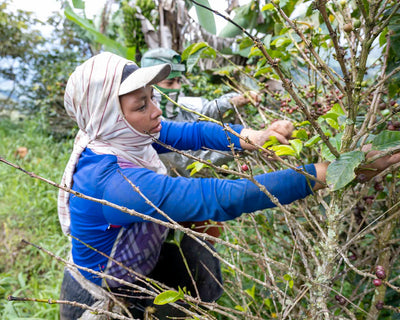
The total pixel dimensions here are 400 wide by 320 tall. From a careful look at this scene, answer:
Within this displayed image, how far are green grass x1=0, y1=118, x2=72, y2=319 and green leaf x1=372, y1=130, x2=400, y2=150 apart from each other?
7.59 ft

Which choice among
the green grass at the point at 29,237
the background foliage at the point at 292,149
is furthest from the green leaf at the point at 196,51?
the green grass at the point at 29,237

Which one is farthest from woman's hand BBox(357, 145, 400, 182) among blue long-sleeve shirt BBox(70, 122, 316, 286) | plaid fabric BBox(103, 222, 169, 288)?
plaid fabric BBox(103, 222, 169, 288)

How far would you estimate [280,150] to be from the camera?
98 cm

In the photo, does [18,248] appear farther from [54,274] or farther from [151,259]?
[151,259]

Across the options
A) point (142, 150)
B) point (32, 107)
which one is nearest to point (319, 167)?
point (142, 150)

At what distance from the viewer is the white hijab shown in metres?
1.36

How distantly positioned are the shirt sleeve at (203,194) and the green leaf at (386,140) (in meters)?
0.21

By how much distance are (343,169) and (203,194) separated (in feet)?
1.61

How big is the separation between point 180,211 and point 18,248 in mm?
2706

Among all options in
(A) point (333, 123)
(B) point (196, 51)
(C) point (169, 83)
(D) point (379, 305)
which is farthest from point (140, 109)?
(C) point (169, 83)

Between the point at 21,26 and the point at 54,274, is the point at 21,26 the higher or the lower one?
the higher one

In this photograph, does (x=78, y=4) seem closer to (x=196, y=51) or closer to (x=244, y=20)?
(x=196, y=51)

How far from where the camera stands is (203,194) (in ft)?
3.81

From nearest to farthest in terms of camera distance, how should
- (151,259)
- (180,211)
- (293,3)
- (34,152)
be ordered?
(180,211)
(293,3)
(151,259)
(34,152)
